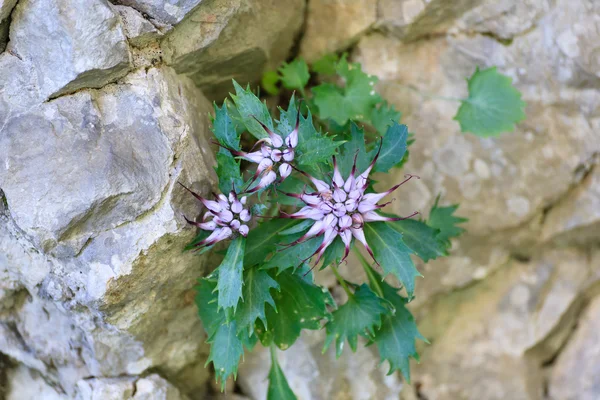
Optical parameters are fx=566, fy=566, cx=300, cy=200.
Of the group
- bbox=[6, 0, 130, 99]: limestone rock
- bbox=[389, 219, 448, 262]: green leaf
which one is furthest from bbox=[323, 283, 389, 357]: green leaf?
bbox=[6, 0, 130, 99]: limestone rock

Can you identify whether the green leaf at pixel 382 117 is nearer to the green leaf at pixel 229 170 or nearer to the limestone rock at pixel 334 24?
the limestone rock at pixel 334 24

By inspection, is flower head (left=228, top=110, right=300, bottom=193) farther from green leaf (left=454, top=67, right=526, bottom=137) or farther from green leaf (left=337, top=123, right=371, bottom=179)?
green leaf (left=454, top=67, right=526, bottom=137)

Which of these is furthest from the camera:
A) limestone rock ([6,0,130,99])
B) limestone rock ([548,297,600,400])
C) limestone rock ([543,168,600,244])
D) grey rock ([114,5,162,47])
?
limestone rock ([548,297,600,400])

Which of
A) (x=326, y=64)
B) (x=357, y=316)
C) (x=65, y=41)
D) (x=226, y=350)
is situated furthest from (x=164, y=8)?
Result: (x=357, y=316)

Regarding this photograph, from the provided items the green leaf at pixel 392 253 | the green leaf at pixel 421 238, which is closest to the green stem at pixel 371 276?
the green leaf at pixel 421 238

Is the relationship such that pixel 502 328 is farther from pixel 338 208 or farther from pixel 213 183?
pixel 213 183

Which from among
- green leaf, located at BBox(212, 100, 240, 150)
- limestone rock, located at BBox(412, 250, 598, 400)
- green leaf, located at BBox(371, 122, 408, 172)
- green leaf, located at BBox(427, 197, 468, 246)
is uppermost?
green leaf, located at BBox(212, 100, 240, 150)

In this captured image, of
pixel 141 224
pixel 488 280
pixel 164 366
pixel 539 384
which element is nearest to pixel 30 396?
pixel 164 366
